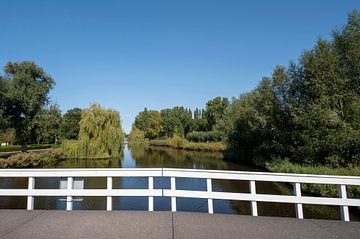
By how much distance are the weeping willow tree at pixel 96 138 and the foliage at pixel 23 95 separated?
4.66 meters

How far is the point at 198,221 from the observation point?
4.17 metres

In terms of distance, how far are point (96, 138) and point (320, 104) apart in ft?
76.5

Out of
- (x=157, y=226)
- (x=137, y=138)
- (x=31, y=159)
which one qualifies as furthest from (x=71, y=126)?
(x=157, y=226)

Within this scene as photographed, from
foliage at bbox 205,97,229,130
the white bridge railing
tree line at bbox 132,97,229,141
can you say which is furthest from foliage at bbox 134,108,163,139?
the white bridge railing

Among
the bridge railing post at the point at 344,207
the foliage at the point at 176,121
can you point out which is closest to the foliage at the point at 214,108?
the foliage at the point at 176,121

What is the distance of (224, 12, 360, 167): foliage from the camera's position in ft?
48.5

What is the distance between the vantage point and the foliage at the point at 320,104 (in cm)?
1478

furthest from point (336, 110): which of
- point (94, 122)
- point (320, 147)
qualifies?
point (94, 122)

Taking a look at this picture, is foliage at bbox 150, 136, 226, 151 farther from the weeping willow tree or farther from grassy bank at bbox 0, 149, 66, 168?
grassy bank at bbox 0, 149, 66, 168

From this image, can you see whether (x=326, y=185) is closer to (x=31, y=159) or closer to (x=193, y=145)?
(x=31, y=159)

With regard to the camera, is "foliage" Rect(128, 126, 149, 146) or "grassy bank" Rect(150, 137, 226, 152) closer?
"grassy bank" Rect(150, 137, 226, 152)

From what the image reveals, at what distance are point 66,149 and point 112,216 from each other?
27.8m

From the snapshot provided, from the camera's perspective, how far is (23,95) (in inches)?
1028

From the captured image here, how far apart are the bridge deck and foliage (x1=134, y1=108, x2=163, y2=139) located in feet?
227
